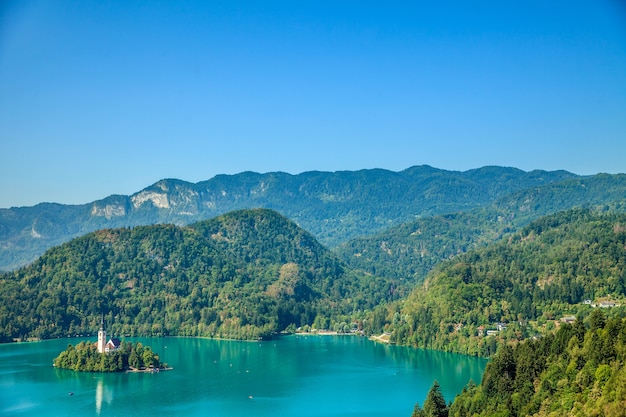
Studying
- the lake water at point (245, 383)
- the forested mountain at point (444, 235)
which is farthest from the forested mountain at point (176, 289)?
the forested mountain at point (444, 235)

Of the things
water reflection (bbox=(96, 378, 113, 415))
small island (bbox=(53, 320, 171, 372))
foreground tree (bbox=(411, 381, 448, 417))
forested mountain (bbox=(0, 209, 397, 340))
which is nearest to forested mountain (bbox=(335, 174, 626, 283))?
forested mountain (bbox=(0, 209, 397, 340))

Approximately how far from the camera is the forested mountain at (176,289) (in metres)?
102

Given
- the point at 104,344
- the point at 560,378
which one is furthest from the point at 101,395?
the point at 560,378

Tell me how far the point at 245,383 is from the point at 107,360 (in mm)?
12999

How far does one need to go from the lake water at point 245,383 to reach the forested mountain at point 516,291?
3836 mm

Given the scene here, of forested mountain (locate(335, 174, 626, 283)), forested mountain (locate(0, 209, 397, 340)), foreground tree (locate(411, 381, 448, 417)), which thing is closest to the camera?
foreground tree (locate(411, 381, 448, 417))

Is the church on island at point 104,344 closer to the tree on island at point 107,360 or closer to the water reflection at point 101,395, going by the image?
the tree on island at point 107,360

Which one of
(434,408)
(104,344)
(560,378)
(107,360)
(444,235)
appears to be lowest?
(434,408)

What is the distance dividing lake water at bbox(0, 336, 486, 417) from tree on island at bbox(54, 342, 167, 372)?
4.35 feet

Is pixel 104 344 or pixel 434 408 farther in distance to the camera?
pixel 104 344

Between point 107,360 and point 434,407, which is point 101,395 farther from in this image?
point 434,407

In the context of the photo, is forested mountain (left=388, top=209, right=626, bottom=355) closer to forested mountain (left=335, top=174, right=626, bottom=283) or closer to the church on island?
the church on island

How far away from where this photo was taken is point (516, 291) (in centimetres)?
8656

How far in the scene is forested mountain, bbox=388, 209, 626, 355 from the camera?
79.8 metres
